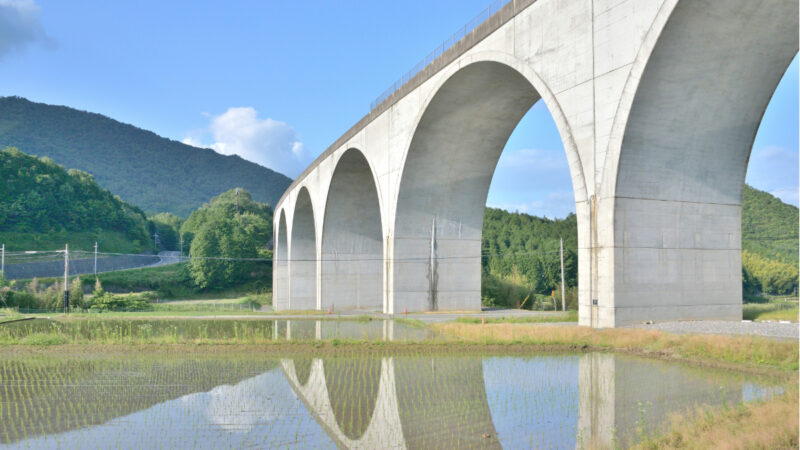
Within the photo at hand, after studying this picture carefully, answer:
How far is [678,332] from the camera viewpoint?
14797 mm

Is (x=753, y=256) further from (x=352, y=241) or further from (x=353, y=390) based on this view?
(x=353, y=390)

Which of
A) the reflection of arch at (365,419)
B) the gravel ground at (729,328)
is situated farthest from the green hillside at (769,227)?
the reflection of arch at (365,419)

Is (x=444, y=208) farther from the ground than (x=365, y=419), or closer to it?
farther from the ground

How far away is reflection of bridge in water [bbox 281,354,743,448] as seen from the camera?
7.66 metres

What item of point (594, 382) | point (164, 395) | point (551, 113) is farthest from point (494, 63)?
point (164, 395)

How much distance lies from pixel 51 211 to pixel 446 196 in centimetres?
7127

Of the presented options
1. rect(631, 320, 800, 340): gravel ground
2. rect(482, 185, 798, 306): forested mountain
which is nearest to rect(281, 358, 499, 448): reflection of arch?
rect(631, 320, 800, 340): gravel ground

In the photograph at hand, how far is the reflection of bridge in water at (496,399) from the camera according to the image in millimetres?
7660

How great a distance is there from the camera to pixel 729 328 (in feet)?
49.3

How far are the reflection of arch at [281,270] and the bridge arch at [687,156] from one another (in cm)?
4257

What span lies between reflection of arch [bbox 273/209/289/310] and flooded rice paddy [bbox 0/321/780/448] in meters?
43.1

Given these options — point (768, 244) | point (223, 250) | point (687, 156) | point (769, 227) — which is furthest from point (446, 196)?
point (768, 244)

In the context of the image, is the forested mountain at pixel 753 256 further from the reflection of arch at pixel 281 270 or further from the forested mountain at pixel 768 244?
the reflection of arch at pixel 281 270

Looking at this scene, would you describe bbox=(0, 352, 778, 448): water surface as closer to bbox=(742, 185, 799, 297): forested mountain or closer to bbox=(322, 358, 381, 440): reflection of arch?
bbox=(322, 358, 381, 440): reflection of arch
